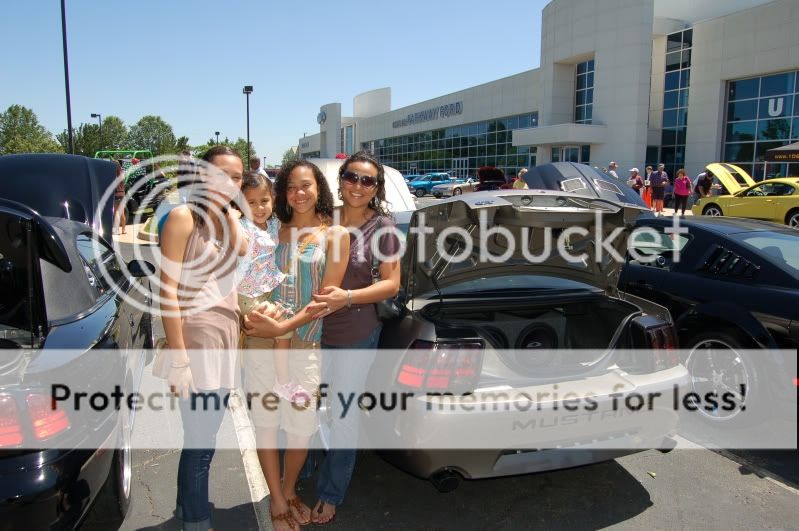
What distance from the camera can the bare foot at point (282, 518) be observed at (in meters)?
2.82

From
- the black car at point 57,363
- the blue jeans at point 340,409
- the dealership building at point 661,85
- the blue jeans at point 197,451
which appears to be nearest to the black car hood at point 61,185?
the black car at point 57,363

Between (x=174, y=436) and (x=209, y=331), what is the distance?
1919mm

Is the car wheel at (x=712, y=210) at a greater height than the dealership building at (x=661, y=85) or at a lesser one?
lesser

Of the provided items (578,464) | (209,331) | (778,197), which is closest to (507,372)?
(578,464)

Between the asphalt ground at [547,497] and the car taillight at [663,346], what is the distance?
2.58 feet

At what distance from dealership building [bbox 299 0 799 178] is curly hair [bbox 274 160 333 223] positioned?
2661 centimetres

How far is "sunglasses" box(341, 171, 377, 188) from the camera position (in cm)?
283

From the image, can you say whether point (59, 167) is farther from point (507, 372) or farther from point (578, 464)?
point (578, 464)

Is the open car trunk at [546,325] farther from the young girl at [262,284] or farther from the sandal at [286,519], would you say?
the sandal at [286,519]

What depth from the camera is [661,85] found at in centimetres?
3077

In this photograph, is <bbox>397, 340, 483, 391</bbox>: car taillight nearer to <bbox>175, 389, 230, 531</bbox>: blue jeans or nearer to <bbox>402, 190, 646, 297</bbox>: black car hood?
<bbox>402, 190, 646, 297</bbox>: black car hood

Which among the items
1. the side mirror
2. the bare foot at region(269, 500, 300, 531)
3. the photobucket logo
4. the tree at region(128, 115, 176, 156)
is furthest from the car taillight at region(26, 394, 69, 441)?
the tree at region(128, 115, 176, 156)

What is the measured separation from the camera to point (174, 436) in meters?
3.99

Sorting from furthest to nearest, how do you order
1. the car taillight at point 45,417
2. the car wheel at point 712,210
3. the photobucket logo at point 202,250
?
the car wheel at point 712,210, the photobucket logo at point 202,250, the car taillight at point 45,417
